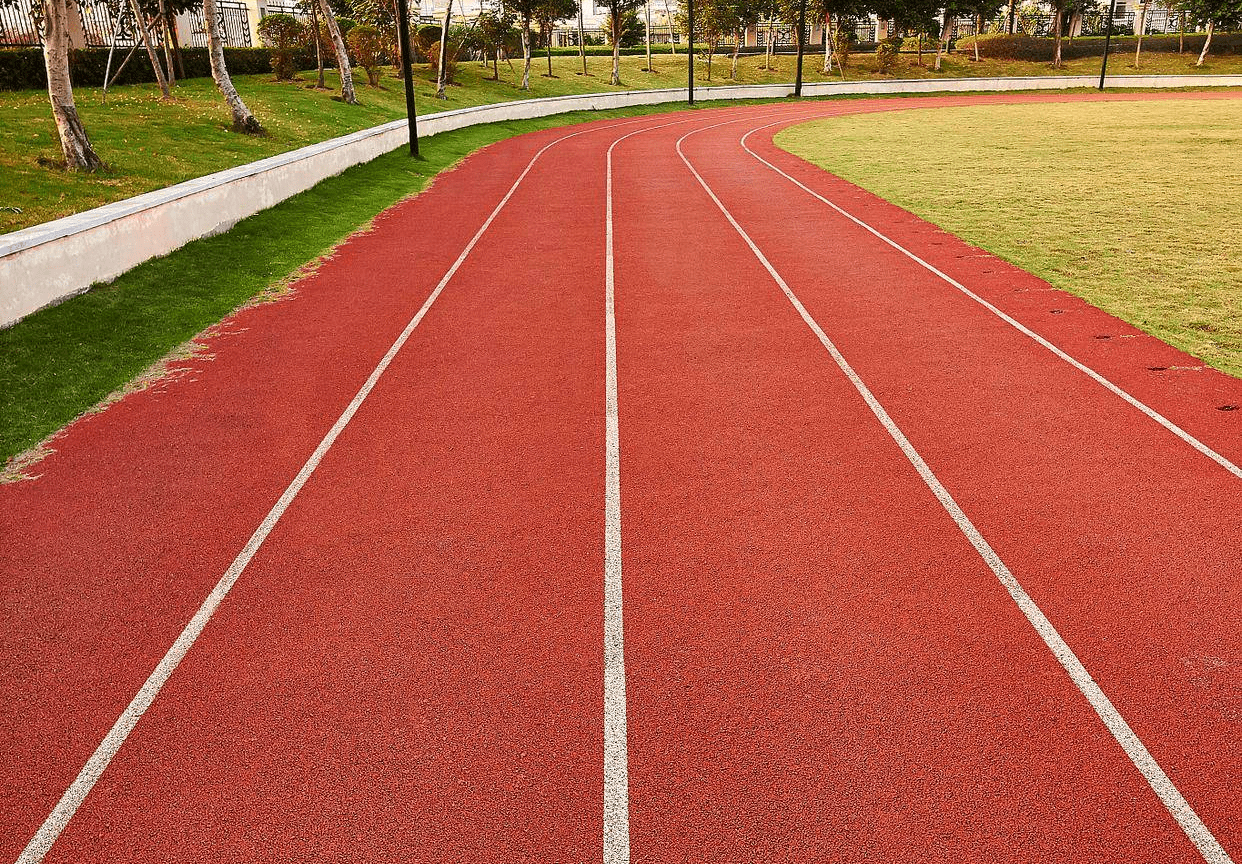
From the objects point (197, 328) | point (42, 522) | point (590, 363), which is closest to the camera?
point (42, 522)

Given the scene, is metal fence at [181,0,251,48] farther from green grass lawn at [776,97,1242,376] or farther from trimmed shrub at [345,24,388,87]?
green grass lawn at [776,97,1242,376]

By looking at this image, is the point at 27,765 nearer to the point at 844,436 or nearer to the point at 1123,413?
the point at 844,436

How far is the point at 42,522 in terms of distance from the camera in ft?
22.7

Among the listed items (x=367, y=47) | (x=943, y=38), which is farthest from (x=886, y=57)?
(x=367, y=47)

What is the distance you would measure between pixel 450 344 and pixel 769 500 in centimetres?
530

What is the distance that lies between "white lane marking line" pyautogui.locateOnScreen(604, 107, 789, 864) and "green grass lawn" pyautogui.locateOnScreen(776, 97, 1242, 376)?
6.59 m

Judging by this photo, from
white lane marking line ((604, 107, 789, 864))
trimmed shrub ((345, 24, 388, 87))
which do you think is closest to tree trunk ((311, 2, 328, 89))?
trimmed shrub ((345, 24, 388, 87))

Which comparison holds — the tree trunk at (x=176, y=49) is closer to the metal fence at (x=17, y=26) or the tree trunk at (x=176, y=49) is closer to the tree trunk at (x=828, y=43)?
the metal fence at (x=17, y=26)

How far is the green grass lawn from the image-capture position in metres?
12.1

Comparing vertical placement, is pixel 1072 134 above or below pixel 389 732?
above

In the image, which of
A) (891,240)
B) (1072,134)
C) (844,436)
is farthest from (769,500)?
(1072,134)

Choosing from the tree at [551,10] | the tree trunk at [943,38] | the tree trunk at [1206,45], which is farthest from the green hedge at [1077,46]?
the tree at [551,10]

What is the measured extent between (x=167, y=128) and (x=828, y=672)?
24.0 m

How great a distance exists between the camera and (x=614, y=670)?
514 cm
